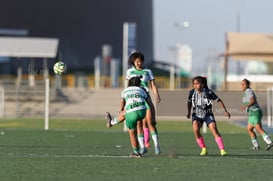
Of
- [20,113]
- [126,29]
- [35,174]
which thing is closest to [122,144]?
[35,174]

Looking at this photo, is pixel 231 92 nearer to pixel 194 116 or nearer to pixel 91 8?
pixel 194 116

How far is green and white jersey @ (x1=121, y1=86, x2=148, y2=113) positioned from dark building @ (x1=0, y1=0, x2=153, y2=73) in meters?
52.6

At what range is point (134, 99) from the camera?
16.6 meters

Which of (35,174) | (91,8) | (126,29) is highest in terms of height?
(91,8)

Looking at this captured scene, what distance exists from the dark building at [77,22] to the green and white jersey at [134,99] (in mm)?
52591

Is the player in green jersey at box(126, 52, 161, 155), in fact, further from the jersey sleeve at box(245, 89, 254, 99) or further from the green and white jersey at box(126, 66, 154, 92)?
the jersey sleeve at box(245, 89, 254, 99)

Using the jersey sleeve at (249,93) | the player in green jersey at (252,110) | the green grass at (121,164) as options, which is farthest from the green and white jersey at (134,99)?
the jersey sleeve at (249,93)

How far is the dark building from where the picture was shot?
76188 mm

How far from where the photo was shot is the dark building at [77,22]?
76.2 metres

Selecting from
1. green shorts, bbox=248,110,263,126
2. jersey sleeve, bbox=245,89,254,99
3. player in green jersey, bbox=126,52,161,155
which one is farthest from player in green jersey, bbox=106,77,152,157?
green shorts, bbox=248,110,263,126

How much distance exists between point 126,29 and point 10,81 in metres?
15.7

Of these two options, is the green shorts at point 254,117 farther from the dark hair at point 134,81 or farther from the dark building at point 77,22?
the dark building at point 77,22

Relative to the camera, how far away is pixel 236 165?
1549 cm

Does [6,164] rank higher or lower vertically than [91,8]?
lower
